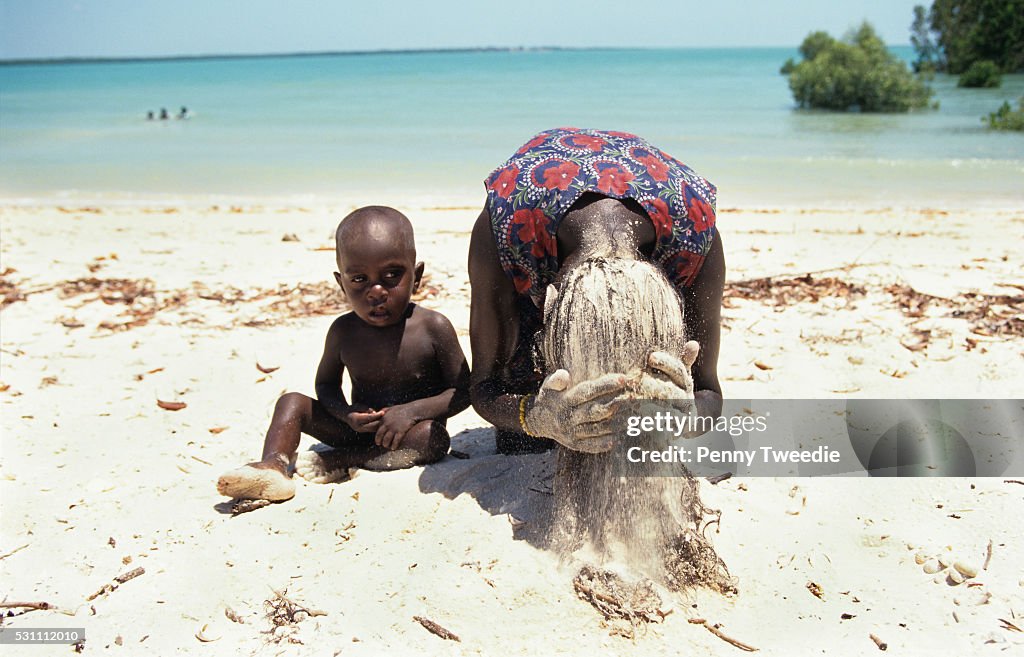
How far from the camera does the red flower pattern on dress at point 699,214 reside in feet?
7.40

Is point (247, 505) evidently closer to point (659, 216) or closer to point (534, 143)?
point (534, 143)

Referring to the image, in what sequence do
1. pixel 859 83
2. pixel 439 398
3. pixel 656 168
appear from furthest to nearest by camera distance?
pixel 859 83 → pixel 439 398 → pixel 656 168

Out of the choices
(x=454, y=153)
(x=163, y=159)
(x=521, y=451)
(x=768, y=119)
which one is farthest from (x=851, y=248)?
(x=768, y=119)

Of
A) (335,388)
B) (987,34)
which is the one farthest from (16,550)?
(987,34)

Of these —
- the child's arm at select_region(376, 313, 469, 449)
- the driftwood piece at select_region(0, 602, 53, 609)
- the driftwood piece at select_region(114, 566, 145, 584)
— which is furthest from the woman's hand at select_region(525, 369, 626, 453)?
the driftwood piece at select_region(0, 602, 53, 609)

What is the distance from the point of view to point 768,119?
19.5 metres

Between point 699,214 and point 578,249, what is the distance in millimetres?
397

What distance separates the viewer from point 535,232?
7.29ft

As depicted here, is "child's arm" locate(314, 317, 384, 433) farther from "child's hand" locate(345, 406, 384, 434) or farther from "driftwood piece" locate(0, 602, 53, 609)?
"driftwood piece" locate(0, 602, 53, 609)

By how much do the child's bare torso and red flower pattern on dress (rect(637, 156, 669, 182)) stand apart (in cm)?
111

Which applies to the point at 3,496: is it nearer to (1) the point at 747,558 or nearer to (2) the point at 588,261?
(2) the point at 588,261

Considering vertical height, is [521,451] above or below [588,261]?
below

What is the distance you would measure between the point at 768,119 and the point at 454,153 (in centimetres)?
905

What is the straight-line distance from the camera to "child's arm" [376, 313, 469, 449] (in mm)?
2965
